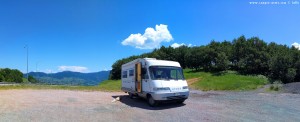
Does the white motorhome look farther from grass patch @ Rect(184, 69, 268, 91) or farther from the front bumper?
grass patch @ Rect(184, 69, 268, 91)

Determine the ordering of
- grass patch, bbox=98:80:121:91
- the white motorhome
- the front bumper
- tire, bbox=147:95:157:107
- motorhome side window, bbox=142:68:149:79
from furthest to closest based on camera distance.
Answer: grass patch, bbox=98:80:121:91 < motorhome side window, bbox=142:68:149:79 < tire, bbox=147:95:157:107 < the white motorhome < the front bumper

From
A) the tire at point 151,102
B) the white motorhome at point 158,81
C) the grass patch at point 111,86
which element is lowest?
the tire at point 151,102

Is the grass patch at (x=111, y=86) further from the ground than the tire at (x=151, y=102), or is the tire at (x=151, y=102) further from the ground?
the grass patch at (x=111, y=86)

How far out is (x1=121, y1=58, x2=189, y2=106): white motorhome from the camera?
15.2 m

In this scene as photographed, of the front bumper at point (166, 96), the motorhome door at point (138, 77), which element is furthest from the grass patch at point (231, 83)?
the front bumper at point (166, 96)

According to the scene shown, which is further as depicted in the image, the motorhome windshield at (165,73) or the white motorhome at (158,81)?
the motorhome windshield at (165,73)

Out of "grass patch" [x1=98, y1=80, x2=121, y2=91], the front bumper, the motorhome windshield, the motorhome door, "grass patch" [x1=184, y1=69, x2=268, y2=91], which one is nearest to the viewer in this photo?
the front bumper

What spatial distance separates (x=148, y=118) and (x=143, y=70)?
5293mm

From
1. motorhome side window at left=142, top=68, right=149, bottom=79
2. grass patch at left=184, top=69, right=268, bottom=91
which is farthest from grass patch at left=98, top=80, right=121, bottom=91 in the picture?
motorhome side window at left=142, top=68, right=149, bottom=79

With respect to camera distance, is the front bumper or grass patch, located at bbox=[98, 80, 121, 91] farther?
grass patch, located at bbox=[98, 80, 121, 91]

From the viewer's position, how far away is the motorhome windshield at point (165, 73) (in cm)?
1586

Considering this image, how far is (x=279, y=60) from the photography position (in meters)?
41.1

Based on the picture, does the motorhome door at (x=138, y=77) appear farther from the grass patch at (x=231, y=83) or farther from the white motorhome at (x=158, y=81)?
the grass patch at (x=231, y=83)

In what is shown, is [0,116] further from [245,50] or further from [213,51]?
[213,51]
